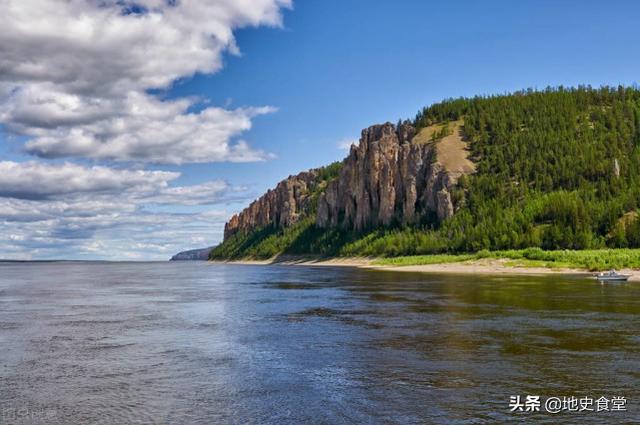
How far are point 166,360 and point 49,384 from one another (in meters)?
6.08

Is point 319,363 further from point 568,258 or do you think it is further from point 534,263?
point 534,263

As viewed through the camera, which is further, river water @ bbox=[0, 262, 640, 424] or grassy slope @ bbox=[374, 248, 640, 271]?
grassy slope @ bbox=[374, 248, 640, 271]

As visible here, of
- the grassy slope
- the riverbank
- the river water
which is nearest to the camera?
the river water

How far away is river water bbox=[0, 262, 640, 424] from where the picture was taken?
19719 mm

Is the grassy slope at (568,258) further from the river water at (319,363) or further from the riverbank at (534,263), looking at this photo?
the river water at (319,363)

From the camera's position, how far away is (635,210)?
154 meters

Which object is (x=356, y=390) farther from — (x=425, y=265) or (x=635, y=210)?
(x=635, y=210)

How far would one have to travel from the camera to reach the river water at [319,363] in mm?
19719

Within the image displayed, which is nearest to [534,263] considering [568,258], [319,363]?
[568,258]

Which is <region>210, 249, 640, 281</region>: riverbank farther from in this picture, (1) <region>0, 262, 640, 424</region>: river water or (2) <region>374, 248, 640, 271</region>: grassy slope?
(1) <region>0, 262, 640, 424</region>: river water

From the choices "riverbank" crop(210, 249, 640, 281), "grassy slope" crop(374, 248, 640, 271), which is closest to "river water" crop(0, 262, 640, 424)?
"riverbank" crop(210, 249, 640, 281)

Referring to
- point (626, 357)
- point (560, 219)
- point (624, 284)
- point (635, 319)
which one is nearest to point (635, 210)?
point (560, 219)

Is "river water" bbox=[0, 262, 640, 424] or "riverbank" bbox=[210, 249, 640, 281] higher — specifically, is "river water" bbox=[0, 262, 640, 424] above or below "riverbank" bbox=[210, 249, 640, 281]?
below

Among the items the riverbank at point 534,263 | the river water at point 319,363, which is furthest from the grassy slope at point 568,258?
the river water at point 319,363
